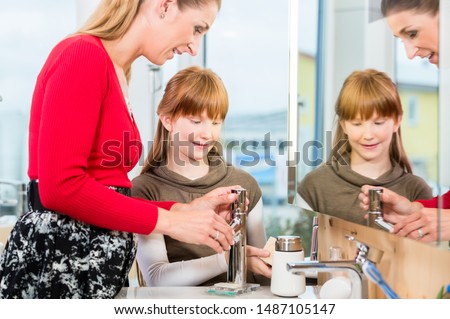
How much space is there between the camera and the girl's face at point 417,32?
79 centimetres

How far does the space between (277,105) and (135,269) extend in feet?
2.86

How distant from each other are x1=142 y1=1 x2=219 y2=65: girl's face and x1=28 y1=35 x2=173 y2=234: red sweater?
0.18 metres

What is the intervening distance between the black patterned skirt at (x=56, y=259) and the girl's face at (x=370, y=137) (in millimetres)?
499

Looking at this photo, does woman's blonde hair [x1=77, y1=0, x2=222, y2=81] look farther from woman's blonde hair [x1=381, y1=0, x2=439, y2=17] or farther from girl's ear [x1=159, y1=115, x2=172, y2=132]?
girl's ear [x1=159, y1=115, x2=172, y2=132]

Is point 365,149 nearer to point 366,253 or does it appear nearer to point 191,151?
point 366,253

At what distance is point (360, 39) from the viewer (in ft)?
3.42

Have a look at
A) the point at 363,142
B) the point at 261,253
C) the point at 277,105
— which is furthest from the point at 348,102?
the point at 277,105

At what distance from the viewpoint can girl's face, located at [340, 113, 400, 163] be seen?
0.94 meters

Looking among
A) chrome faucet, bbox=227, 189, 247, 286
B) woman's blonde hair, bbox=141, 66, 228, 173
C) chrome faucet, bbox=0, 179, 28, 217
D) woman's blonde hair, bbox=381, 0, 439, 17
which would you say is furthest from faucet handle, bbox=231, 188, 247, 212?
chrome faucet, bbox=0, 179, 28, 217

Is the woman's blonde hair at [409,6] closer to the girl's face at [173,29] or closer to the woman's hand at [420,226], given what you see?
the woman's hand at [420,226]

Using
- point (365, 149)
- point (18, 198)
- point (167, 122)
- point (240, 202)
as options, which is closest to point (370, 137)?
point (365, 149)

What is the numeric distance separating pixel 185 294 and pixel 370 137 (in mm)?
505

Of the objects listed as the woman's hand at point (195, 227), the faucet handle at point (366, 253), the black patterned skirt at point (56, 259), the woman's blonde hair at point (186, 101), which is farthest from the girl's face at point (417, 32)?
the woman's blonde hair at point (186, 101)
